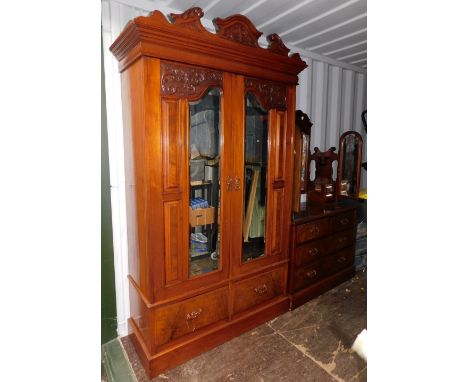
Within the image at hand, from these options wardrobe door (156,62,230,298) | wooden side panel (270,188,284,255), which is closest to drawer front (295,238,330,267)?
wooden side panel (270,188,284,255)

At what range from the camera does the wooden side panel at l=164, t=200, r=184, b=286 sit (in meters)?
1.72

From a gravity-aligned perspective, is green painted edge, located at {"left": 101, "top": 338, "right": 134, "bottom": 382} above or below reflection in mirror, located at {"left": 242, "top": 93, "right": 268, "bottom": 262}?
below

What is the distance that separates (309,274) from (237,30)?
1.92 m

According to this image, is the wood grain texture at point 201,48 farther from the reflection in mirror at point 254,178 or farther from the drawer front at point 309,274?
the drawer front at point 309,274

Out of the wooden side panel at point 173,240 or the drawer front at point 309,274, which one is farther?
the drawer front at point 309,274

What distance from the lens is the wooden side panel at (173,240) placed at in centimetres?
172

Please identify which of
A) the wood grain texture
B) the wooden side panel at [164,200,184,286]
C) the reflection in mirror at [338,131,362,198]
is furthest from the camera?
the reflection in mirror at [338,131,362,198]

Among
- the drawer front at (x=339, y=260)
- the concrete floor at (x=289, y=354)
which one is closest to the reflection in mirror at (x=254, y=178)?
the concrete floor at (x=289, y=354)

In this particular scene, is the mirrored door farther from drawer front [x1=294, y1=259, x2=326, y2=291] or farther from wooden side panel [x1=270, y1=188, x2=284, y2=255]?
drawer front [x1=294, y1=259, x2=326, y2=291]

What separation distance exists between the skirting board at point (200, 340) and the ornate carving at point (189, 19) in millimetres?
1809

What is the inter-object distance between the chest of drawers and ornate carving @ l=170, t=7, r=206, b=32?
1.49 metres
